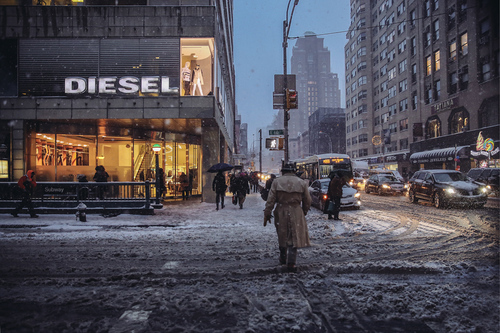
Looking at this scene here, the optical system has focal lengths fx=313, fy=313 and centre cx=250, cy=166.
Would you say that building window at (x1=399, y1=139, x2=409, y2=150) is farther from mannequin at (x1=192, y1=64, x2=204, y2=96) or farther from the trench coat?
the trench coat

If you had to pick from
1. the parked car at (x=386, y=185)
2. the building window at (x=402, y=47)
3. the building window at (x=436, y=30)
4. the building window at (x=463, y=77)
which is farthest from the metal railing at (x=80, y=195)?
the building window at (x=402, y=47)

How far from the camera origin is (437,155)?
38.0 metres

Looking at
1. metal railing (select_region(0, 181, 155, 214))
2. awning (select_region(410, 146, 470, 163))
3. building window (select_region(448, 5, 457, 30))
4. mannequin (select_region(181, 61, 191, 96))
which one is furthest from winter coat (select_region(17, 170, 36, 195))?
building window (select_region(448, 5, 457, 30))

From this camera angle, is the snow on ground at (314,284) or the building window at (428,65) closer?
the snow on ground at (314,284)

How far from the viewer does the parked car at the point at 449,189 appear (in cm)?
1375

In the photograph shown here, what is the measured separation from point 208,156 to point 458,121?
31.1 m

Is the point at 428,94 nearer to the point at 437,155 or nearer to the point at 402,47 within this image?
the point at 437,155

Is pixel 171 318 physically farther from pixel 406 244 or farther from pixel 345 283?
pixel 406 244

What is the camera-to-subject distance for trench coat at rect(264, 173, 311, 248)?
5234 mm

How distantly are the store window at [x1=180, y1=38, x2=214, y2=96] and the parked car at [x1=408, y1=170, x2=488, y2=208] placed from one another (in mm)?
12744

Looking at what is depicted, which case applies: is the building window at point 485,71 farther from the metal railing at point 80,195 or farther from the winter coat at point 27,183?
the winter coat at point 27,183

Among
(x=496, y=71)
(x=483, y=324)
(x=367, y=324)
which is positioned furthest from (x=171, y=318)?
(x=496, y=71)

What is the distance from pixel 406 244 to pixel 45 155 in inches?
743

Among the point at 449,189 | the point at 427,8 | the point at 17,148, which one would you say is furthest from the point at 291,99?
the point at 427,8
